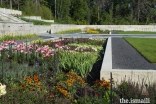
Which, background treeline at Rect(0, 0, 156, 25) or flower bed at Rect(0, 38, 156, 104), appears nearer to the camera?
flower bed at Rect(0, 38, 156, 104)

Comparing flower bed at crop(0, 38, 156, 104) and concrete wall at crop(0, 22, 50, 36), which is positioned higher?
concrete wall at crop(0, 22, 50, 36)

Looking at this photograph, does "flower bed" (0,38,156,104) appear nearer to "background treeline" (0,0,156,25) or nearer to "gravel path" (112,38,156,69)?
"gravel path" (112,38,156,69)

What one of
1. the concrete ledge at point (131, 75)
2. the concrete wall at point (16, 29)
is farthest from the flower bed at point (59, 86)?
the concrete wall at point (16, 29)

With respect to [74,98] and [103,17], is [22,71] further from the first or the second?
[103,17]

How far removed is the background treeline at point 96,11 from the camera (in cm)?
5312

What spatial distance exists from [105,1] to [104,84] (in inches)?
2497

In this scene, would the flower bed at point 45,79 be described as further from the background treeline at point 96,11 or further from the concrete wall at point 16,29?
the background treeline at point 96,11

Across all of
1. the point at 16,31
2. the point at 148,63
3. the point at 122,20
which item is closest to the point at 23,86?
the point at 148,63

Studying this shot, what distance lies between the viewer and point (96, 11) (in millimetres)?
59094

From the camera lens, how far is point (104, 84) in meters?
4.66

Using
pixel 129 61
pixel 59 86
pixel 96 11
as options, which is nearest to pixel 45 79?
pixel 59 86

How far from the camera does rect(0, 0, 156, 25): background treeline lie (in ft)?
174

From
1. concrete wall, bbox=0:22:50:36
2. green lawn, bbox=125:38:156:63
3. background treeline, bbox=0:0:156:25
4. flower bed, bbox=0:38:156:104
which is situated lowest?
flower bed, bbox=0:38:156:104

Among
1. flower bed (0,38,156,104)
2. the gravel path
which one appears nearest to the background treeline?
the gravel path
